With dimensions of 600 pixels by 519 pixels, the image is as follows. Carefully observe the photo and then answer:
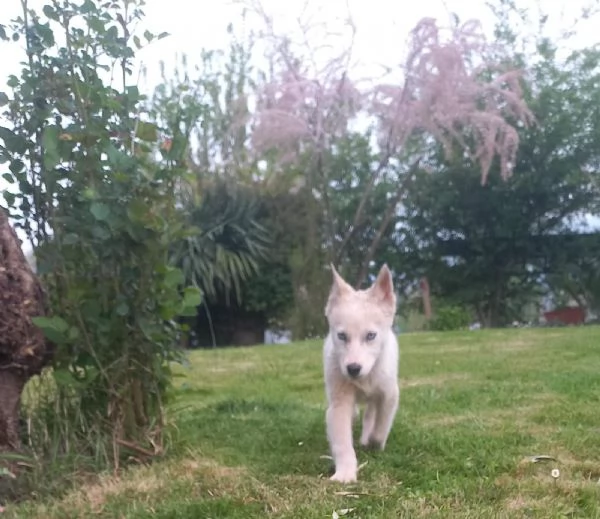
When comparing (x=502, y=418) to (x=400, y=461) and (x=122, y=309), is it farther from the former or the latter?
(x=122, y=309)

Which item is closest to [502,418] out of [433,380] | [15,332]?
[433,380]

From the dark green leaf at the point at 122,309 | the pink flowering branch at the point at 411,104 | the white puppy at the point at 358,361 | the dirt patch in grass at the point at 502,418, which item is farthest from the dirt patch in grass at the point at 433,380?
the pink flowering branch at the point at 411,104

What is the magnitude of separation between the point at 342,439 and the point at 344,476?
0.19 metres

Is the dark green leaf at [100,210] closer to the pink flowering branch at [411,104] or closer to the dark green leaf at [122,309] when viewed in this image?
the dark green leaf at [122,309]

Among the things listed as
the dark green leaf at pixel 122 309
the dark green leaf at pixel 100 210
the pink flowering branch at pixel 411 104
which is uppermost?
the pink flowering branch at pixel 411 104

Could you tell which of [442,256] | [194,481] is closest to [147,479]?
[194,481]

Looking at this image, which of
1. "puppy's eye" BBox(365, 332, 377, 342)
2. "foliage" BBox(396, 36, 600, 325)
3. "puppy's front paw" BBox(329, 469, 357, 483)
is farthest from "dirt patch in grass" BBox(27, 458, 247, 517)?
"foliage" BBox(396, 36, 600, 325)

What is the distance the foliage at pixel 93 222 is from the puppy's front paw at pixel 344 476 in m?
0.87

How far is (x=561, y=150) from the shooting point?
52.3ft

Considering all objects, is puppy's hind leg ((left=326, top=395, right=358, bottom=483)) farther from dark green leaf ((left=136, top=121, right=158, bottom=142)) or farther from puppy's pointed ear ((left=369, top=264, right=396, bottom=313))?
dark green leaf ((left=136, top=121, right=158, bottom=142))

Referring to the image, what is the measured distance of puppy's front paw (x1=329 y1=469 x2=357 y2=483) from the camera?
3342mm

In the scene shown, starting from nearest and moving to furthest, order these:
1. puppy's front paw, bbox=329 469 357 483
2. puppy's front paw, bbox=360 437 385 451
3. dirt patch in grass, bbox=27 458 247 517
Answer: dirt patch in grass, bbox=27 458 247 517
puppy's front paw, bbox=329 469 357 483
puppy's front paw, bbox=360 437 385 451

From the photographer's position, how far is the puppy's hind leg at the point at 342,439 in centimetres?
340

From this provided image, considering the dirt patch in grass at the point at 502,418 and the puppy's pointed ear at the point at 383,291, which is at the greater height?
the puppy's pointed ear at the point at 383,291
